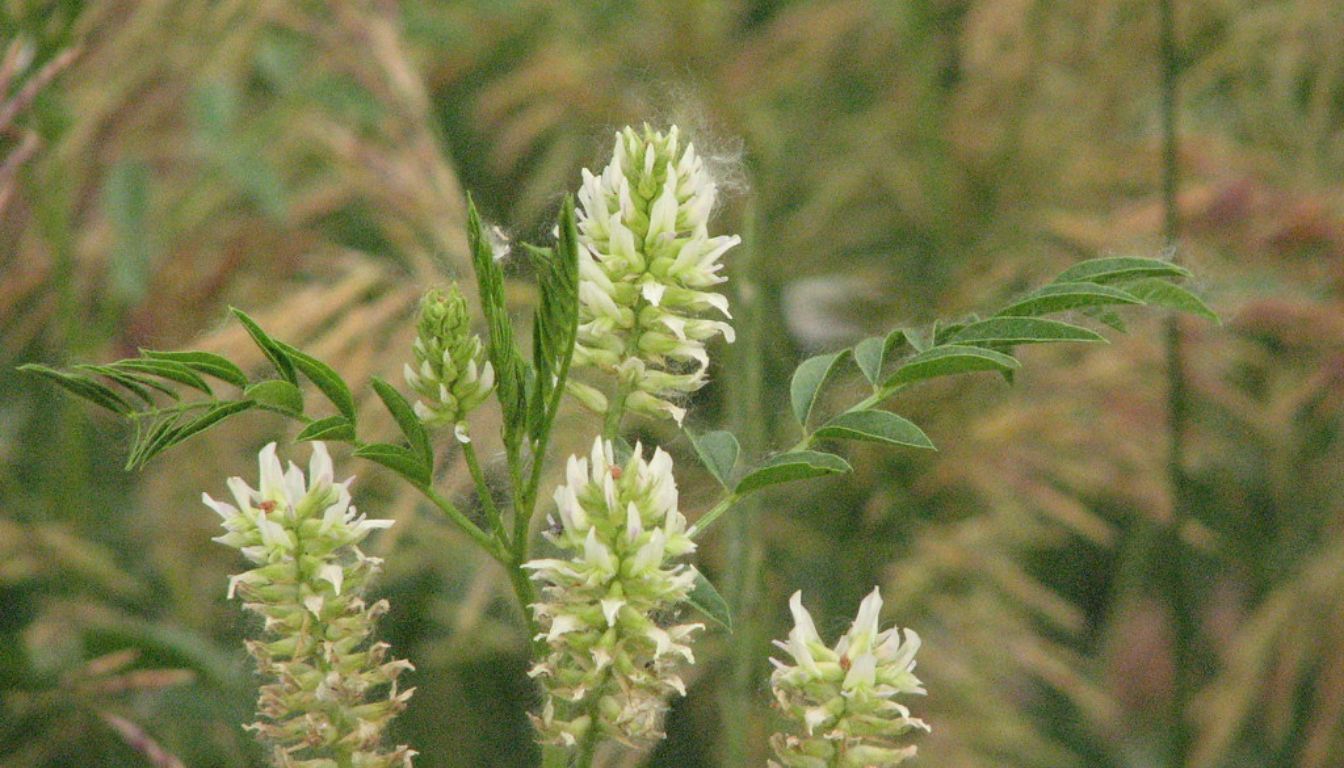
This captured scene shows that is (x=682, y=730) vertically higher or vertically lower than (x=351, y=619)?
higher

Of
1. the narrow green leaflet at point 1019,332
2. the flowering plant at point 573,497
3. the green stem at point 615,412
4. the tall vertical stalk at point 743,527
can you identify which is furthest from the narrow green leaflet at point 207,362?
the tall vertical stalk at point 743,527

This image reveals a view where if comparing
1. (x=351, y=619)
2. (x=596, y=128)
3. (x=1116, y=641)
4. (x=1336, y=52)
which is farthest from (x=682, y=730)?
(x=351, y=619)

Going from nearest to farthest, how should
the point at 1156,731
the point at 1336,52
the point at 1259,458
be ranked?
1. the point at 1336,52
2. the point at 1259,458
3. the point at 1156,731

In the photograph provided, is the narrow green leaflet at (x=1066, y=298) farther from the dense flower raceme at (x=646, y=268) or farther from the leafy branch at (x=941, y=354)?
the dense flower raceme at (x=646, y=268)

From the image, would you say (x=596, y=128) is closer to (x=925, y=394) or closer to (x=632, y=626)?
(x=925, y=394)

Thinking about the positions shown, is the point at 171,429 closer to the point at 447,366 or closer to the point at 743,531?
the point at 447,366

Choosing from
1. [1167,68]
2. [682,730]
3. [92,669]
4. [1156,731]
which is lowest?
[92,669]

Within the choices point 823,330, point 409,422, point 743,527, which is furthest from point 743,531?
point 823,330
